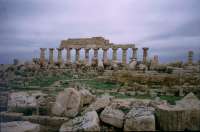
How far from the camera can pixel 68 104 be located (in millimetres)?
7121

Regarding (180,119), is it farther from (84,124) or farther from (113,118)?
(84,124)

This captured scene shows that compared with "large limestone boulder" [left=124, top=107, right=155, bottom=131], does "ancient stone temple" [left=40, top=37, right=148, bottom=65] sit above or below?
above

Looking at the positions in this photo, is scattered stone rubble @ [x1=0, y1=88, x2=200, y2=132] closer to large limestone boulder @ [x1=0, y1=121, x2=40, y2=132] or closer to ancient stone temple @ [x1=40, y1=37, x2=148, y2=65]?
large limestone boulder @ [x1=0, y1=121, x2=40, y2=132]

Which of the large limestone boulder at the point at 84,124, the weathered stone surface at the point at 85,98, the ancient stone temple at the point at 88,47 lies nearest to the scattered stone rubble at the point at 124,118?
the large limestone boulder at the point at 84,124

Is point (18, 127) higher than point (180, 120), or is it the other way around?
point (180, 120)

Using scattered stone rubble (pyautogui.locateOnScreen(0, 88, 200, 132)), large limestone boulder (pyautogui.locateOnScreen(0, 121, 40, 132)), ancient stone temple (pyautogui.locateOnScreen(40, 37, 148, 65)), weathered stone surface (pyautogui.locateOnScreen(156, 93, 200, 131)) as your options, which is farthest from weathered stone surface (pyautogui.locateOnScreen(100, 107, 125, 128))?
ancient stone temple (pyautogui.locateOnScreen(40, 37, 148, 65))

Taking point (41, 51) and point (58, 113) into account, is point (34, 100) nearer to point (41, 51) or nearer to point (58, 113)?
point (58, 113)

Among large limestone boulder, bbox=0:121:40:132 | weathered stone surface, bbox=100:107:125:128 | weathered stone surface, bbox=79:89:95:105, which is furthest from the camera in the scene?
weathered stone surface, bbox=79:89:95:105

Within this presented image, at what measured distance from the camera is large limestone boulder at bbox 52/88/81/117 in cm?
700

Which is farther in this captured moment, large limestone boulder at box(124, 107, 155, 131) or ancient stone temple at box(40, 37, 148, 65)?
ancient stone temple at box(40, 37, 148, 65)

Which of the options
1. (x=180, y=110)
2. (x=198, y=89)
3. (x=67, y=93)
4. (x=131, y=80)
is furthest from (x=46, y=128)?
(x=131, y=80)

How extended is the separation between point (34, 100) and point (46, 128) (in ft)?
6.74

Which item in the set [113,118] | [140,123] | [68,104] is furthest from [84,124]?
[68,104]

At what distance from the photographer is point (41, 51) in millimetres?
45031
